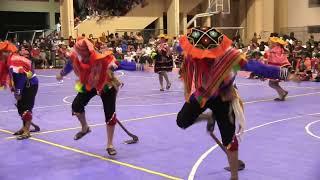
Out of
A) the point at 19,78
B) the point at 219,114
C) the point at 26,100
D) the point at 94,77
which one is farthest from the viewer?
the point at 26,100

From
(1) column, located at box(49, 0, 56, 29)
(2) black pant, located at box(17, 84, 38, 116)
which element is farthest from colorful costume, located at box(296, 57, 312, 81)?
(1) column, located at box(49, 0, 56, 29)

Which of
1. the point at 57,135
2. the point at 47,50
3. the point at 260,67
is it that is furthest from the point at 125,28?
the point at 260,67

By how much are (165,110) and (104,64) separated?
5.01m

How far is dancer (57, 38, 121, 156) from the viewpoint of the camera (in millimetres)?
7129

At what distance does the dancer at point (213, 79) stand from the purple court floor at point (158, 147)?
0.90 m

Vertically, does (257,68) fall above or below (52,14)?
below

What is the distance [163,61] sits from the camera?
1647 cm

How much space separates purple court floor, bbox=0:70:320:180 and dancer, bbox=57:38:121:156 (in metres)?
0.70

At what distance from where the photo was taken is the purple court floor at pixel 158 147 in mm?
6470

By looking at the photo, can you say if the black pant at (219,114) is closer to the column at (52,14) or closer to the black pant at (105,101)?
the black pant at (105,101)

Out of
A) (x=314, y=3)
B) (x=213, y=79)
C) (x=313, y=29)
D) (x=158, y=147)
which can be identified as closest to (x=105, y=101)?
(x=158, y=147)

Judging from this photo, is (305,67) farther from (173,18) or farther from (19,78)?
(173,18)

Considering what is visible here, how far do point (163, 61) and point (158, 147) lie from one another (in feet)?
28.5

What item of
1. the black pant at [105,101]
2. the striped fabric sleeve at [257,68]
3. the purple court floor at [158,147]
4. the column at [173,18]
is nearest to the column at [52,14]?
the column at [173,18]
